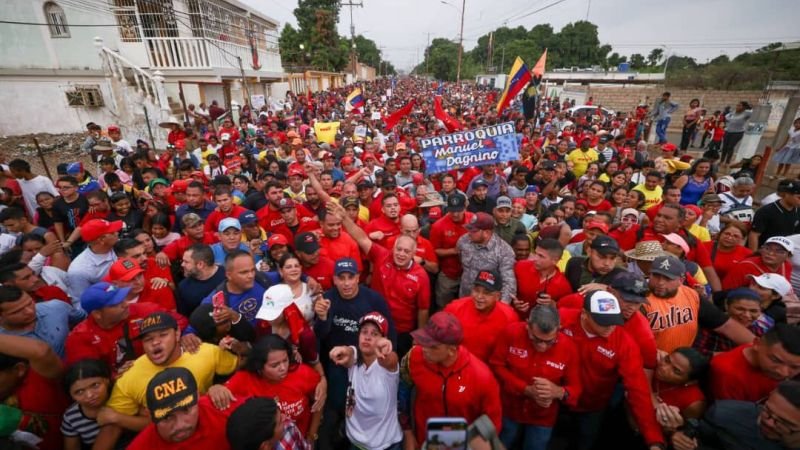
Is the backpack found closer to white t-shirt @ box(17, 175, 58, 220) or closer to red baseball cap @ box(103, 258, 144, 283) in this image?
red baseball cap @ box(103, 258, 144, 283)

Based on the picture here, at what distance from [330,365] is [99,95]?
17.1m

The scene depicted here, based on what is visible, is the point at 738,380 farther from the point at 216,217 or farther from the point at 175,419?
the point at 216,217

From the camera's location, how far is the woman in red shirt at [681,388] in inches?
103

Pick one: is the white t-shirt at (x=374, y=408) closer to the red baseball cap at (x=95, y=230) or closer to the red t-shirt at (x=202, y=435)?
the red t-shirt at (x=202, y=435)

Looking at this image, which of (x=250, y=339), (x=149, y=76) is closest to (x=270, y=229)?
(x=250, y=339)

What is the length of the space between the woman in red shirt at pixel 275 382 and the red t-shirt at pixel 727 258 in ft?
16.2

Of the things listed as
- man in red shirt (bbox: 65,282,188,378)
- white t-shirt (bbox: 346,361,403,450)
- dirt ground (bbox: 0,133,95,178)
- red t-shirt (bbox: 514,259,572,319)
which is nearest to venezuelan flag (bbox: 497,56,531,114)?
red t-shirt (bbox: 514,259,572,319)

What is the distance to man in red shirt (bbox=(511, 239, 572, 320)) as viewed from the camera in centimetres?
368

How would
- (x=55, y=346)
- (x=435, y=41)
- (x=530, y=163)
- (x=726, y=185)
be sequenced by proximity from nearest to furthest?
(x=55, y=346) < (x=726, y=185) < (x=530, y=163) < (x=435, y=41)

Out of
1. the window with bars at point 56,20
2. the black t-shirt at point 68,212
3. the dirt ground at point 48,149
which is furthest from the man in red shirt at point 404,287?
the window with bars at point 56,20

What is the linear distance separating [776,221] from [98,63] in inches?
843

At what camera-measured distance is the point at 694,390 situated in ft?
8.91

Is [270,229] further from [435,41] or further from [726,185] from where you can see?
[435,41]

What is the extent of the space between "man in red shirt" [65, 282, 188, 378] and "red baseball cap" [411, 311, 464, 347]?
7.56 ft
